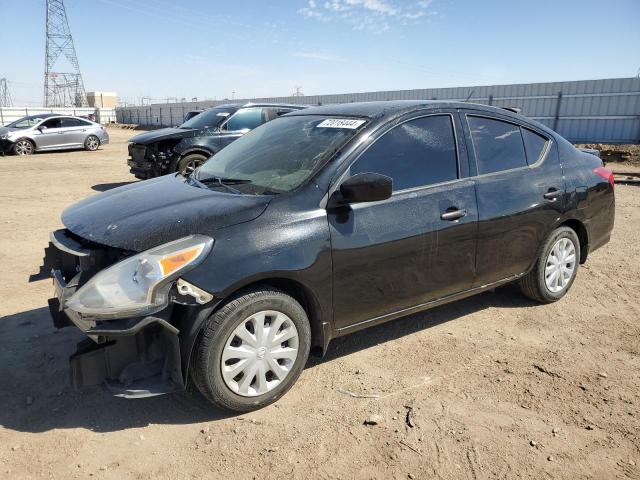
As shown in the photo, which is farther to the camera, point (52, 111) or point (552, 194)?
point (52, 111)

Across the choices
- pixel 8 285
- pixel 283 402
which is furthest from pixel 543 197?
pixel 8 285

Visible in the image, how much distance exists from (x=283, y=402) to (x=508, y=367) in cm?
157

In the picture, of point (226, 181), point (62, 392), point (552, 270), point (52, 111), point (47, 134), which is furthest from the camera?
point (52, 111)

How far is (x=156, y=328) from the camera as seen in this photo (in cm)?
260

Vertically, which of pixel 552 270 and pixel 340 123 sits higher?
pixel 340 123

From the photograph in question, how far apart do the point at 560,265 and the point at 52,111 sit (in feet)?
147

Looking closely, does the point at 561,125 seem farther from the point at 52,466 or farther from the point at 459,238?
the point at 52,466

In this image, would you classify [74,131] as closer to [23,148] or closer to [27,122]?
[27,122]

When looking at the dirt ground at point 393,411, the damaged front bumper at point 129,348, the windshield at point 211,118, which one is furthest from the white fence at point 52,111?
the damaged front bumper at point 129,348

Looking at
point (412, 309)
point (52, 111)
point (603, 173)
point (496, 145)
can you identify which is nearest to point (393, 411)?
point (412, 309)

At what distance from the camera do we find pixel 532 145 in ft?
13.7

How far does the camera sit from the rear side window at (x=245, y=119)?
10105 millimetres

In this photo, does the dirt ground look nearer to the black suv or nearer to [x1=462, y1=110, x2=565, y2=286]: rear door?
[x1=462, y1=110, x2=565, y2=286]: rear door

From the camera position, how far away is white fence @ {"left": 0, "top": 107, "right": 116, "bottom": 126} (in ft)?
132
